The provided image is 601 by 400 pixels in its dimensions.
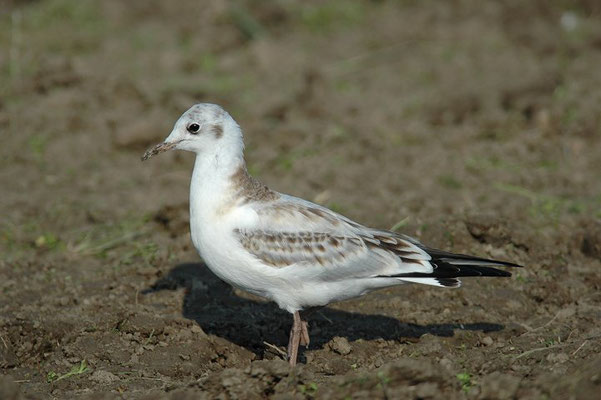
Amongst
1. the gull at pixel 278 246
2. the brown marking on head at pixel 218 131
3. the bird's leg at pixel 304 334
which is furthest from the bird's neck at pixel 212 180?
the bird's leg at pixel 304 334

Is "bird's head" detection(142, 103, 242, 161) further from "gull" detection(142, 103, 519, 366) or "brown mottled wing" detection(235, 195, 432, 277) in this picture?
"brown mottled wing" detection(235, 195, 432, 277)

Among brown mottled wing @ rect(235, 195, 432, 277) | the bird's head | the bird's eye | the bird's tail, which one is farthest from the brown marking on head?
the bird's tail

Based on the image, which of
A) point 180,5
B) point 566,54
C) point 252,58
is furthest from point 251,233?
point 180,5

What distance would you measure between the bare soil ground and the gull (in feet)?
1.74

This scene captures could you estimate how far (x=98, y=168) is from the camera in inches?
399

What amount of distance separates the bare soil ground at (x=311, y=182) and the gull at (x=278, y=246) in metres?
0.53

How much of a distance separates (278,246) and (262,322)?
1.03 metres

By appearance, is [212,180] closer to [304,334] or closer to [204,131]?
[204,131]

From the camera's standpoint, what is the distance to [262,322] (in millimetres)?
6742

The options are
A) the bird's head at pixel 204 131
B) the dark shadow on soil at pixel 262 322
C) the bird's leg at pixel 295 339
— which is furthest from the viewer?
the dark shadow on soil at pixel 262 322

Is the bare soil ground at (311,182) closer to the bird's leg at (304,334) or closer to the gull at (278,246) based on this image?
the bird's leg at (304,334)

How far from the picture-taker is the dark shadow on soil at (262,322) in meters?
6.52

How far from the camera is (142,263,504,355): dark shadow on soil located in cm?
652

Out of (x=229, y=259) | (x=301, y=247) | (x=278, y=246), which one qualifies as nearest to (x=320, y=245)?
(x=301, y=247)
